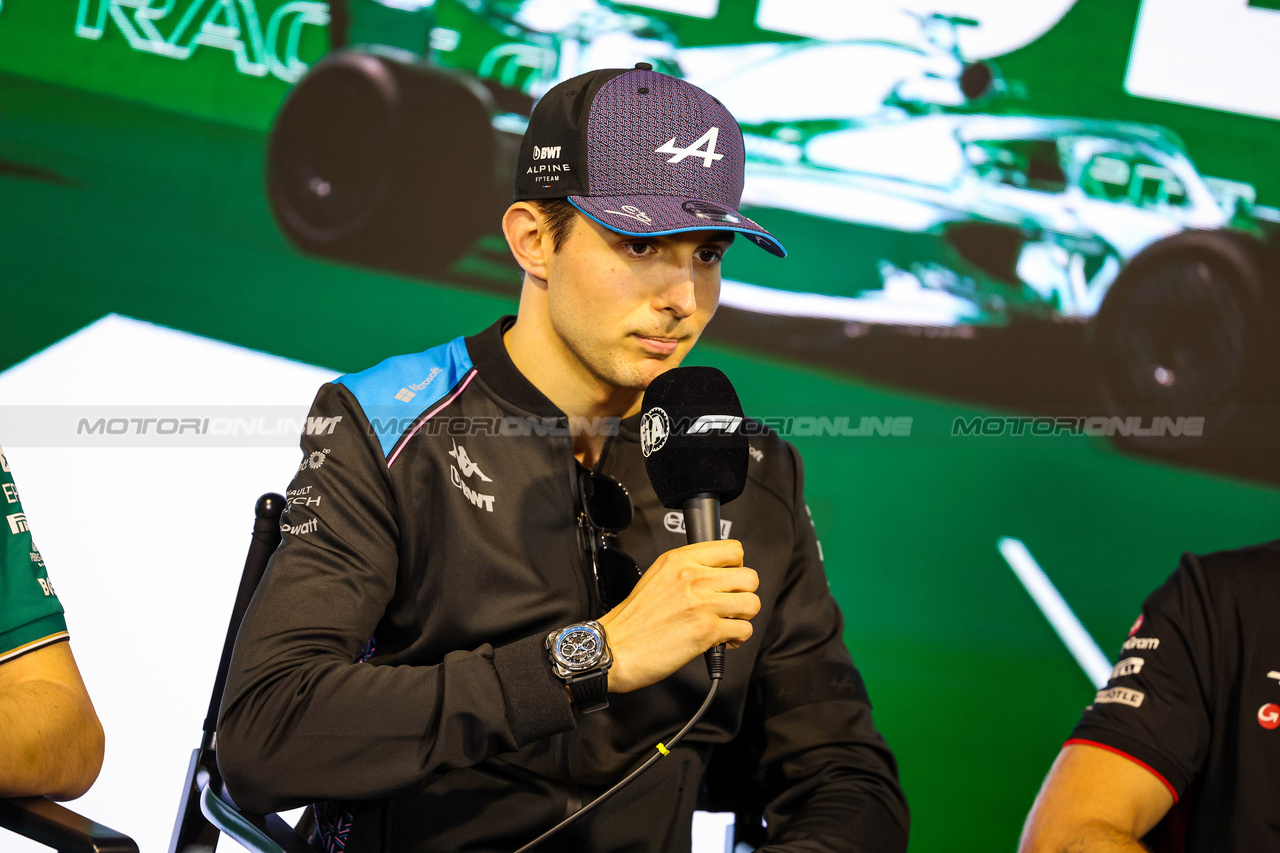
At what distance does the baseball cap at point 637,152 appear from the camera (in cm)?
131

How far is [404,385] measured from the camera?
1396 mm

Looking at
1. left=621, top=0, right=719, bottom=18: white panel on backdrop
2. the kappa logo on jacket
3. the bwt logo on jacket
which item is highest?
left=621, top=0, right=719, bottom=18: white panel on backdrop

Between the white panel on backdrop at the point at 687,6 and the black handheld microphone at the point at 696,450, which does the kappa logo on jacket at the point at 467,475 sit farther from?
the white panel on backdrop at the point at 687,6

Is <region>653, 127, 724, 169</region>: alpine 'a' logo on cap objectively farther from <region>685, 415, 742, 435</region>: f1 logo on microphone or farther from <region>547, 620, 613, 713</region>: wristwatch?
<region>547, 620, 613, 713</region>: wristwatch

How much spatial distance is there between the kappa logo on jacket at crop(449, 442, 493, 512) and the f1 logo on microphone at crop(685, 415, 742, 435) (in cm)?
33

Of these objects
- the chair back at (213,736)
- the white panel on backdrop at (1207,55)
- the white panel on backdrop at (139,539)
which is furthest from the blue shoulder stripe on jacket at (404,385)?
the white panel on backdrop at (1207,55)

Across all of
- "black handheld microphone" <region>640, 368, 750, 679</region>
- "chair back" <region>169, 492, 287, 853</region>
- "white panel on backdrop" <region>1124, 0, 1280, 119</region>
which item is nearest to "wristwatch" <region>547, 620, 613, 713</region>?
"black handheld microphone" <region>640, 368, 750, 679</region>

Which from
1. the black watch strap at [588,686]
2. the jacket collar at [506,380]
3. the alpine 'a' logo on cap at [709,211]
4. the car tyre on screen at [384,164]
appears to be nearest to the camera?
the black watch strap at [588,686]

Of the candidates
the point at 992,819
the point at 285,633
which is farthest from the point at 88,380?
the point at 992,819

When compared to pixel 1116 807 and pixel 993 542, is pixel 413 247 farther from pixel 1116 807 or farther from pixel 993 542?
pixel 1116 807

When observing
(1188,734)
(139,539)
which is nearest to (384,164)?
(139,539)

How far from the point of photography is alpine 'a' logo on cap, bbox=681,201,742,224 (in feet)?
4.23

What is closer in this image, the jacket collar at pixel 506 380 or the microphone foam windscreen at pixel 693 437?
the microphone foam windscreen at pixel 693 437

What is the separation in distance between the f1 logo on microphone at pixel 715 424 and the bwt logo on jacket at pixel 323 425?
46 centimetres
